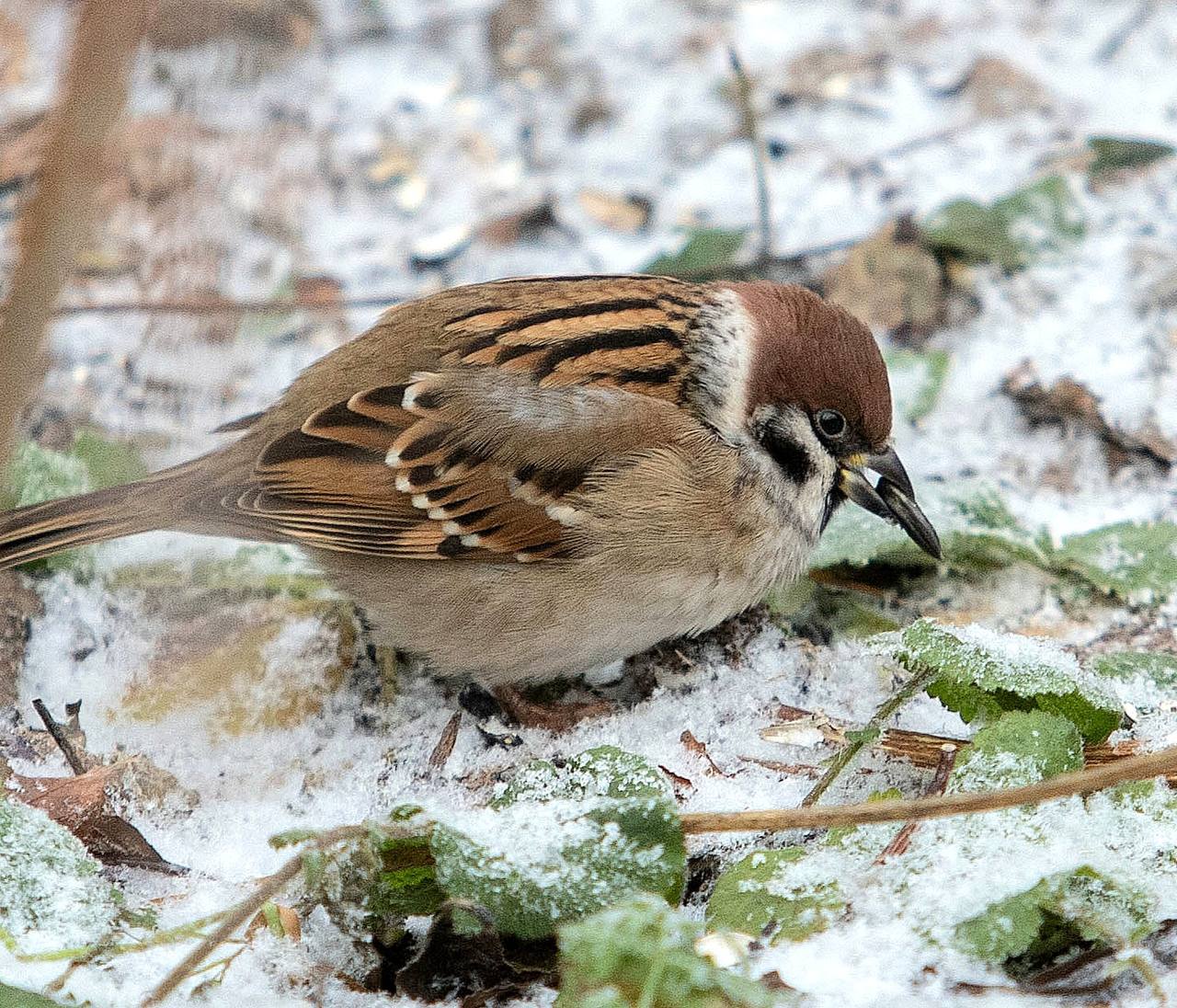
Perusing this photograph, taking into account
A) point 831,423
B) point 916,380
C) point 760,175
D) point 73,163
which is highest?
point 73,163

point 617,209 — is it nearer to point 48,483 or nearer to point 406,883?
point 48,483

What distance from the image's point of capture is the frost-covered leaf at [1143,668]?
274cm

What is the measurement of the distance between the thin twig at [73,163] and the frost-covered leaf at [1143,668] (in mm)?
2088

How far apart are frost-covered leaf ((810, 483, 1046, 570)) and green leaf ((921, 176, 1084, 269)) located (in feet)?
3.72

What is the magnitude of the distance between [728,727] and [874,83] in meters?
3.07

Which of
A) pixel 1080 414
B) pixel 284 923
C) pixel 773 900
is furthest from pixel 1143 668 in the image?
pixel 284 923

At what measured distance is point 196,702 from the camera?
2947 millimetres

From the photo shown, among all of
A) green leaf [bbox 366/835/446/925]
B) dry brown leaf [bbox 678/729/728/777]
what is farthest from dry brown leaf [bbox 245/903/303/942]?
dry brown leaf [bbox 678/729/728/777]

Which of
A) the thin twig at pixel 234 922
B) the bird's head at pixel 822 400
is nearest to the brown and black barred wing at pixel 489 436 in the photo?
the bird's head at pixel 822 400

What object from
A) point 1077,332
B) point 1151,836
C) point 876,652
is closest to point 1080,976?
point 1151,836

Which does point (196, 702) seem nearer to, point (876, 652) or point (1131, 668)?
point (876, 652)

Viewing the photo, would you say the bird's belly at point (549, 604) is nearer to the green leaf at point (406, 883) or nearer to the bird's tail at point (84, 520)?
the bird's tail at point (84, 520)

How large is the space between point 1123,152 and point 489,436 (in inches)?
96.7

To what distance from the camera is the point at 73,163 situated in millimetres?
1268
